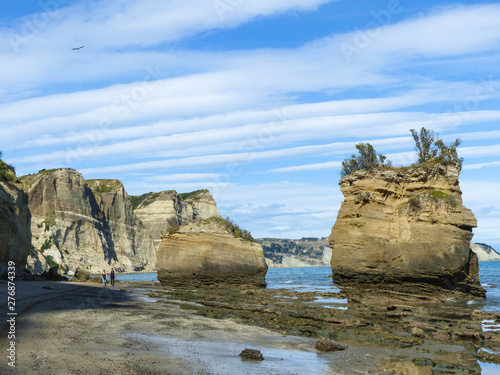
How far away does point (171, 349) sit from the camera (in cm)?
1422

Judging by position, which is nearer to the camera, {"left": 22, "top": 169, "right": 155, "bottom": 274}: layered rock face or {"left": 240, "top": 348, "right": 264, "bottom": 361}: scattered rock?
{"left": 240, "top": 348, "right": 264, "bottom": 361}: scattered rock

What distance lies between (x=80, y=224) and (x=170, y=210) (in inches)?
1354

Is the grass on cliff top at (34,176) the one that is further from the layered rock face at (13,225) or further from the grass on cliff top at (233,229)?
the grass on cliff top at (233,229)

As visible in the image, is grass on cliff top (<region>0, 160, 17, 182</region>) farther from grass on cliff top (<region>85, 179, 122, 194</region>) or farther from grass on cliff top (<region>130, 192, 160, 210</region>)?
grass on cliff top (<region>130, 192, 160, 210</region>)

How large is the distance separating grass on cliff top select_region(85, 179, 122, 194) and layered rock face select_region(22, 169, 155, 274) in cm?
31

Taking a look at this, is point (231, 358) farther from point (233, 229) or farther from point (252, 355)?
point (233, 229)

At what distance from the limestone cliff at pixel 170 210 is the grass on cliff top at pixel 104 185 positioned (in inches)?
610

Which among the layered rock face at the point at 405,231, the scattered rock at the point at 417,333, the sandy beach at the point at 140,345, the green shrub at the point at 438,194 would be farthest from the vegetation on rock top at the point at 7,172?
the scattered rock at the point at 417,333

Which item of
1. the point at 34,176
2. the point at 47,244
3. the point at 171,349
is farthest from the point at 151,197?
the point at 171,349

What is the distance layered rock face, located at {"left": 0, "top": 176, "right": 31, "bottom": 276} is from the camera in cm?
3981

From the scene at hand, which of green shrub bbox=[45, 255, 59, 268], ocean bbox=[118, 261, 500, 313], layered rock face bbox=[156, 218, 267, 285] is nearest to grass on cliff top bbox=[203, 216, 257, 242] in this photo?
layered rock face bbox=[156, 218, 267, 285]

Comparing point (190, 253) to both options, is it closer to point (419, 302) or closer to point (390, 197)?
point (390, 197)

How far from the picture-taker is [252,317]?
23.2 m

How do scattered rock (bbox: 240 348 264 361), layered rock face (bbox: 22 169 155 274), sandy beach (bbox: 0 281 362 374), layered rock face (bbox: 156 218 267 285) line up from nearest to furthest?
sandy beach (bbox: 0 281 362 374) < scattered rock (bbox: 240 348 264 361) < layered rock face (bbox: 156 218 267 285) < layered rock face (bbox: 22 169 155 274)
